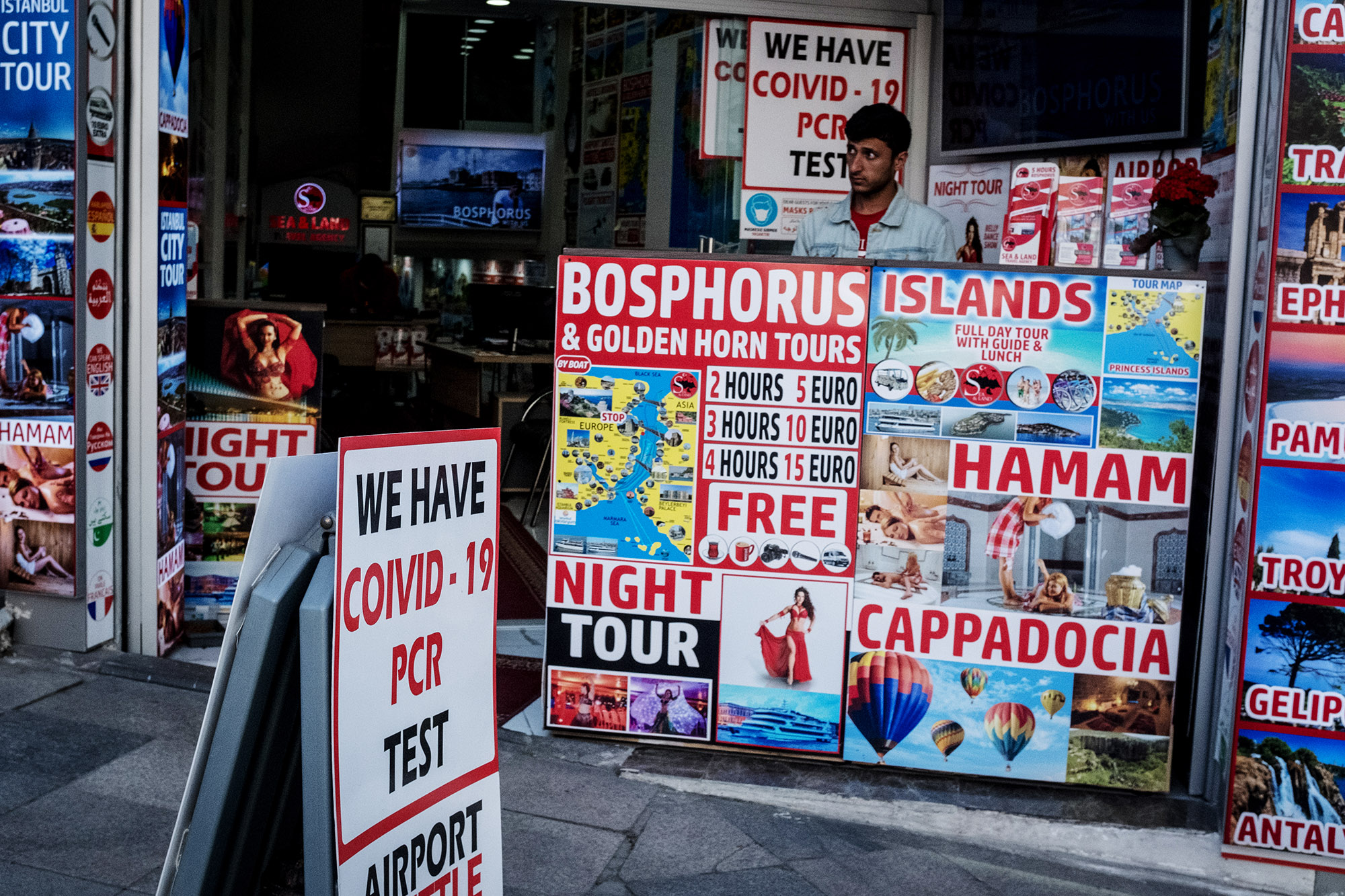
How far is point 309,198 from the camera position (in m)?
17.5

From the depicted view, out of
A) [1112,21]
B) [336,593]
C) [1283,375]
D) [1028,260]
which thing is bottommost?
[336,593]

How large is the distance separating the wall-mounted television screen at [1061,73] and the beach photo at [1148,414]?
1.17 meters

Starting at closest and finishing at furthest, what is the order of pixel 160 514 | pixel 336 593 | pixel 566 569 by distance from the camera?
pixel 336 593, pixel 566 569, pixel 160 514

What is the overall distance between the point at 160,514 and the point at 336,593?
299 cm

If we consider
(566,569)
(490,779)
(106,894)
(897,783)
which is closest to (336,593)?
(490,779)

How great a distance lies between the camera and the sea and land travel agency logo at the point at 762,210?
553 centimetres

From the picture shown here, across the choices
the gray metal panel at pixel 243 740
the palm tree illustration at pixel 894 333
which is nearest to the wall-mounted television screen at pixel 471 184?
the palm tree illustration at pixel 894 333

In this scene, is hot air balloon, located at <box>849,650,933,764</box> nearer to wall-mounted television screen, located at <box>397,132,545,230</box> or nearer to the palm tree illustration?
the palm tree illustration

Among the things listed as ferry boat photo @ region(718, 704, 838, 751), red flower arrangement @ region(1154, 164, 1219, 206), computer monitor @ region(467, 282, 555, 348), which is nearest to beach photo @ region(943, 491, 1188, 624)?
ferry boat photo @ region(718, 704, 838, 751)

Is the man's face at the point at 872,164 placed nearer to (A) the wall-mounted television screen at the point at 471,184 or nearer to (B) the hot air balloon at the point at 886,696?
(B) the hot air balloon at the point at 886,696

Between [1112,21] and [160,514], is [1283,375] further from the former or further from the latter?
[160,514]

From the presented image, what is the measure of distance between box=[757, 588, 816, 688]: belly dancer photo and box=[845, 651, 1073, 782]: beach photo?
0.50ft

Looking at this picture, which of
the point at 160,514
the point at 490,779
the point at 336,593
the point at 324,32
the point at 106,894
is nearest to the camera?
the point at 336,593

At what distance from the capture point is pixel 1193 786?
3752 mm
